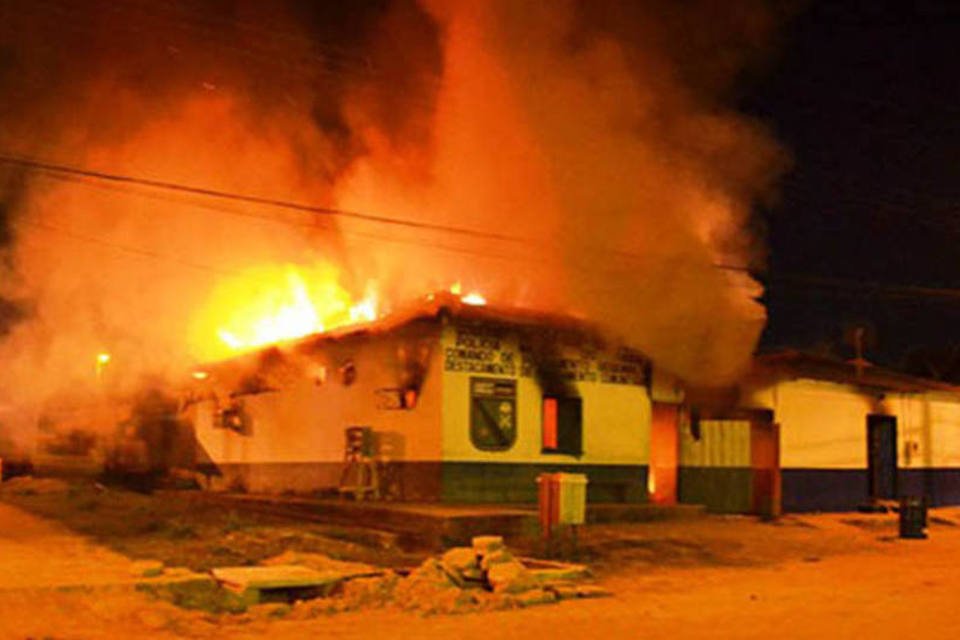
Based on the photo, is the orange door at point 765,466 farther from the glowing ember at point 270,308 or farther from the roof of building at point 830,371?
the glowing ember at point 270,308

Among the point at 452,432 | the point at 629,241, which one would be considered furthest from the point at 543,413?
the point at 629,241

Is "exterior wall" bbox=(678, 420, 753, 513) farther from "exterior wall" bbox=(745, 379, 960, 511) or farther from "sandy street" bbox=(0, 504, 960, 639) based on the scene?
"sandy street" bbox=(0, 504, 960, 639)

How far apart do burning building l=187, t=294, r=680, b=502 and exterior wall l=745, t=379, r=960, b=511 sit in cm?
314

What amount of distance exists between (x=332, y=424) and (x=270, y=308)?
5.69 metres

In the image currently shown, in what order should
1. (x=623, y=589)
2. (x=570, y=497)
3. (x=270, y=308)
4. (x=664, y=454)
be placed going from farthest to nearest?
(x=270, y=308), (x=664, y=454), (x=570, y=497), (x=623, y=589)

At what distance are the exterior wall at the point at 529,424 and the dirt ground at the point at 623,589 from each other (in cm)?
167

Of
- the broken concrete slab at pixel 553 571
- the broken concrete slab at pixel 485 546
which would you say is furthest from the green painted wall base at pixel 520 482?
the broken concrete slab at pixel 485 546

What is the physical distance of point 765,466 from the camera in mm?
21719

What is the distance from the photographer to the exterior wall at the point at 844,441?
2266cm

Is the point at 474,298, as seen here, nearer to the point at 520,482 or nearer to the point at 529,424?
the point at 529,424

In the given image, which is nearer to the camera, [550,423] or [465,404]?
[465,404]

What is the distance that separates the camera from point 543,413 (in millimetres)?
19188

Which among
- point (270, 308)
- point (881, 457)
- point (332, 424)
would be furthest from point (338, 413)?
point (881, 457)

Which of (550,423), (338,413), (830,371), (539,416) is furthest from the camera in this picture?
(830,371)
